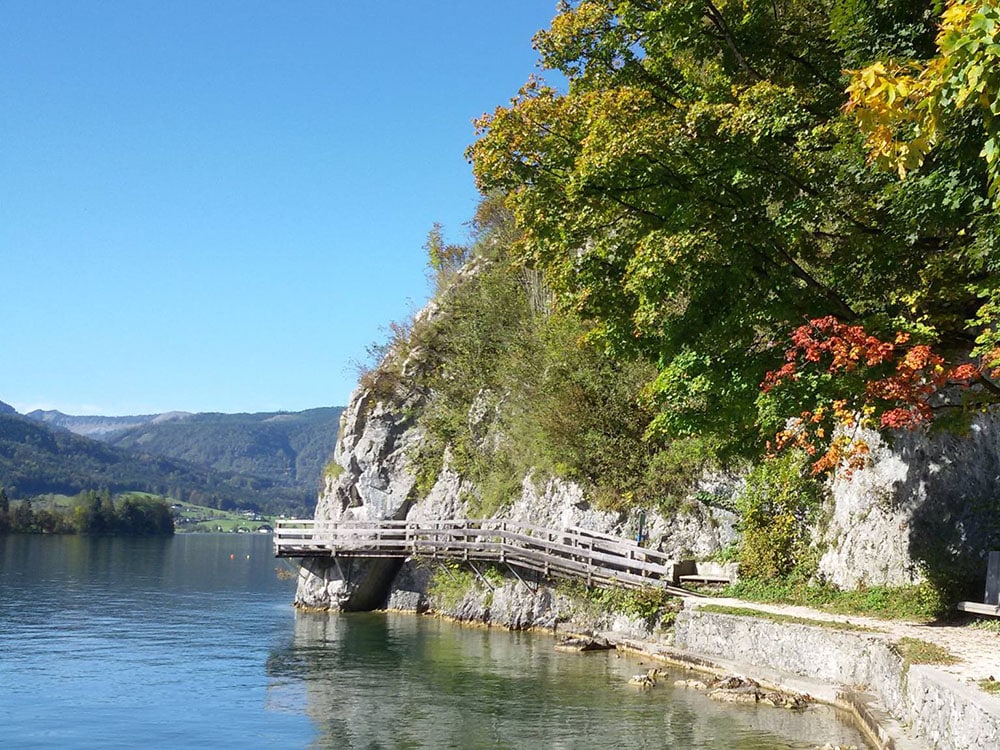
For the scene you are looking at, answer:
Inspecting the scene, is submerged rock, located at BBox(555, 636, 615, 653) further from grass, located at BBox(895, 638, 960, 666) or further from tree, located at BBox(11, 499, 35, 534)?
tree, located at BBox(11, 499, 35, 534)

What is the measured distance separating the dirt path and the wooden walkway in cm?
440

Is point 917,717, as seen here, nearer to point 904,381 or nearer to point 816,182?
point 904,381

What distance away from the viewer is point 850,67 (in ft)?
51.4

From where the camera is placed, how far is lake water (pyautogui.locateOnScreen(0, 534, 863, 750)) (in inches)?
597

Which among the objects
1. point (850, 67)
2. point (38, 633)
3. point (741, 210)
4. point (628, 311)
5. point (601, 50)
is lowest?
point (38, 633)

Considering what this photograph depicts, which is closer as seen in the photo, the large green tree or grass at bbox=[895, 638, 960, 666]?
grass at bbox=[895, 638, 960, 666]

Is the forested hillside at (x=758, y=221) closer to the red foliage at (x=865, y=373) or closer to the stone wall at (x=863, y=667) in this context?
the red foliage at (x=865, y=373)

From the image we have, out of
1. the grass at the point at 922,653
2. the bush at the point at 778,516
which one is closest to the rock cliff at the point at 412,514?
the bush at the point at 778,516

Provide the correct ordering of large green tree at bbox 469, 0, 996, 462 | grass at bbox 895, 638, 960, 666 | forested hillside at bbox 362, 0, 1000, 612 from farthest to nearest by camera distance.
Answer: large green tree at bbox 469, 0, 996, 462
forested hillside at bbox 362, 0, 1000, 612
grass at bbox 895, 638, 960, 666

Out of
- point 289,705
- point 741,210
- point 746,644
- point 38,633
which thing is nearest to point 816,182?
point 741,210

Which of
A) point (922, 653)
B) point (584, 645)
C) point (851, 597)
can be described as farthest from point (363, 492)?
point (922, 653)

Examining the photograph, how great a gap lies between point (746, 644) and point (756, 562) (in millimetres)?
4651

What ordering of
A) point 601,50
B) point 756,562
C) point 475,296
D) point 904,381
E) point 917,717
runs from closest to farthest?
point 917,717
point 904,381
point 601,50
point 756,562
point 475,296

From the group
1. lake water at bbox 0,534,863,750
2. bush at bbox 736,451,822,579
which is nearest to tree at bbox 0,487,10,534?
lake water at bbox 0,534,863,750
